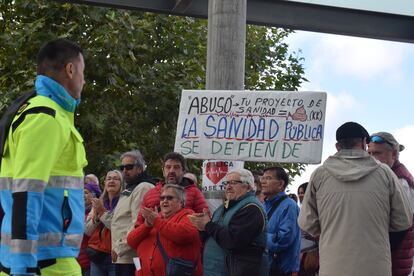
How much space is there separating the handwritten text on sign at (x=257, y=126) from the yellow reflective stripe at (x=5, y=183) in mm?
4185

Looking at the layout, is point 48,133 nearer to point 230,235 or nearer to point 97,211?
point 230,235

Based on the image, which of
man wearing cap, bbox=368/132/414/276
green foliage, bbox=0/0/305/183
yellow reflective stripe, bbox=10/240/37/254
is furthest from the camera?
green foliage, bbox=0/0/305/183

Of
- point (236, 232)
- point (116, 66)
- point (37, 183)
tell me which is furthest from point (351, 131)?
point (116, 66)

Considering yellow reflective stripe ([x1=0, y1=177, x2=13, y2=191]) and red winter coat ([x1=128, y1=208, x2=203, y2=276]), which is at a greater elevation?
yellow reflective stripe ([x1=0, y1=177, x2=13, y2=191])

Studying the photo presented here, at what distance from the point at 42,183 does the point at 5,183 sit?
12.6 inches

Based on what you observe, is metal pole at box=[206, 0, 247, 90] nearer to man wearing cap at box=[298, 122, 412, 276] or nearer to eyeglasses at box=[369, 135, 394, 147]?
eyeglasses at box=[369, 135, 394, 147]

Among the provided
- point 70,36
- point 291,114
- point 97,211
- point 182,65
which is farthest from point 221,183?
point 182,65

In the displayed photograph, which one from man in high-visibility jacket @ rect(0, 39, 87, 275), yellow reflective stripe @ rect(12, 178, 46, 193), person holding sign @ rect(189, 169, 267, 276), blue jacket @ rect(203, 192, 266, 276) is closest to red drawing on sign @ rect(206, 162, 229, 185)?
person holding sign @ rect(189, 169, 267, 276)

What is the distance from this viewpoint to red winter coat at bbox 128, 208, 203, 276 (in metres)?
7.59

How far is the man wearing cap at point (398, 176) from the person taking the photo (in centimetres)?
637

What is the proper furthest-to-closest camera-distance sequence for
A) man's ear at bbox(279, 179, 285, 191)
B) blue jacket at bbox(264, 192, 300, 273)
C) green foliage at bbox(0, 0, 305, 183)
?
green foliage at bbox(0, 0, 305, 183) < man's ear at bbox(279, 179, 285, 191) < blue jacket at bbox(264, 192, 300, 273)

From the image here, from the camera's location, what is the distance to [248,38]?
2183 centimetres

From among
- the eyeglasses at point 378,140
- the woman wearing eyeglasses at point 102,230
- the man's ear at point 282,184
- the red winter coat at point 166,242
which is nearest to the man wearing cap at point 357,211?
the eyeglasses at point 378,140

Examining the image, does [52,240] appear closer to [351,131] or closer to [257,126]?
[351,131]
